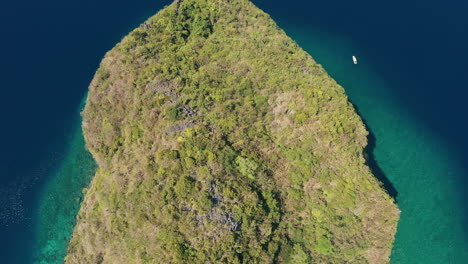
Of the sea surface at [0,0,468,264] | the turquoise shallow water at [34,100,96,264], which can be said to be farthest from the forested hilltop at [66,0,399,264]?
the sea surface at [0,0,468,264]

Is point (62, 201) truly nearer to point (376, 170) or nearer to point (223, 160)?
point (223, 160)

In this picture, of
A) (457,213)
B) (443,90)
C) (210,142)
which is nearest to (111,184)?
(210,142)

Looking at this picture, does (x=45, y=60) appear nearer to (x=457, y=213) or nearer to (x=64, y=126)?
(x=64, y=126)

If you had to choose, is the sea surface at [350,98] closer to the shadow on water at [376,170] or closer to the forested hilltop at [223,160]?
the shadow on water at [376,170]

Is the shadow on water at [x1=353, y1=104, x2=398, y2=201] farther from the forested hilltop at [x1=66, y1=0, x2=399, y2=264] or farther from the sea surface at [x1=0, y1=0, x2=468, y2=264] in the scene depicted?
the forested hilltop at [x1=66, y1=0, x2=399, y2=264]

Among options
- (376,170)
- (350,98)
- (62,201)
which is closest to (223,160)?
(62,201)

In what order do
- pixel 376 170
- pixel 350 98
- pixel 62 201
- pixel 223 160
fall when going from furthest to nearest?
pixel 350 98 → pixel 376 170 → pixel 62 201 → pixel 223 160
